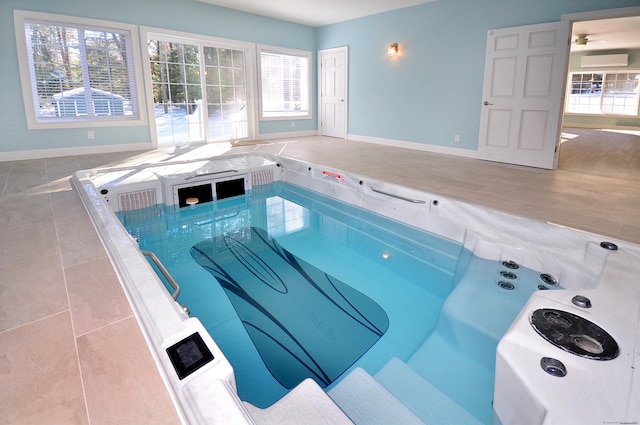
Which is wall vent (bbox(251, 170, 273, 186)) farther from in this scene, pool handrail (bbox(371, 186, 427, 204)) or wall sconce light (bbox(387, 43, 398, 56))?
wall sconce light (bbox(387, 43, 398, 56))

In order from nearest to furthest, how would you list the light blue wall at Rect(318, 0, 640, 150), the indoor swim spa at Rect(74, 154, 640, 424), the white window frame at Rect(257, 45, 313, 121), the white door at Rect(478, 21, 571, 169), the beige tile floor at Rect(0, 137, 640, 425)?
the beige tile floor at Rect(0, 137, 640, 425), the indoor swim spa at Rect(74, 154, 640, 424), the white door at Rect(478, 21, 571, 169), the light blue wall at Rect(318, 0, 640, 150), the white window frame at Rect(257, 45, 313, 121)

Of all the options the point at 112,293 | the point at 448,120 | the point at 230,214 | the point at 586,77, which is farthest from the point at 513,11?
the point at 586,77

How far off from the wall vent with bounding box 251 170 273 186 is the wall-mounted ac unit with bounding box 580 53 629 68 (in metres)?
11.3

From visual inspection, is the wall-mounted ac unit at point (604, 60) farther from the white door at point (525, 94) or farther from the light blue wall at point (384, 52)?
the white door at point (525, 94)

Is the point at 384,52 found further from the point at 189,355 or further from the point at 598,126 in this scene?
the point at 598,126

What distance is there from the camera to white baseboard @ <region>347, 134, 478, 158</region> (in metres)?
5.54

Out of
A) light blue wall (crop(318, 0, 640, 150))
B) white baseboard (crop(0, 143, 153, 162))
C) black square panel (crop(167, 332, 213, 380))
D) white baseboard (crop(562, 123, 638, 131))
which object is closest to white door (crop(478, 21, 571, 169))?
light blue wall (crop(318, 0, 640, 150))

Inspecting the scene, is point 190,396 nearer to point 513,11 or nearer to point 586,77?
point 513,11

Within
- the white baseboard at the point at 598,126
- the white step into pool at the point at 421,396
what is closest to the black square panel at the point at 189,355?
the white step into pool at the point at 421,396

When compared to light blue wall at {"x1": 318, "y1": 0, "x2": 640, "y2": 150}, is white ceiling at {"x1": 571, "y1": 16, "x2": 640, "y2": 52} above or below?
Result: above

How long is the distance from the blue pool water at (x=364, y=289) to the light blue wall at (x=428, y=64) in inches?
110

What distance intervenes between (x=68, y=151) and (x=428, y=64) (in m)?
5.66

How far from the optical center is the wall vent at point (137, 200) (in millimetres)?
3708

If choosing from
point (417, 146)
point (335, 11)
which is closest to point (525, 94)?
point (417, 146)
